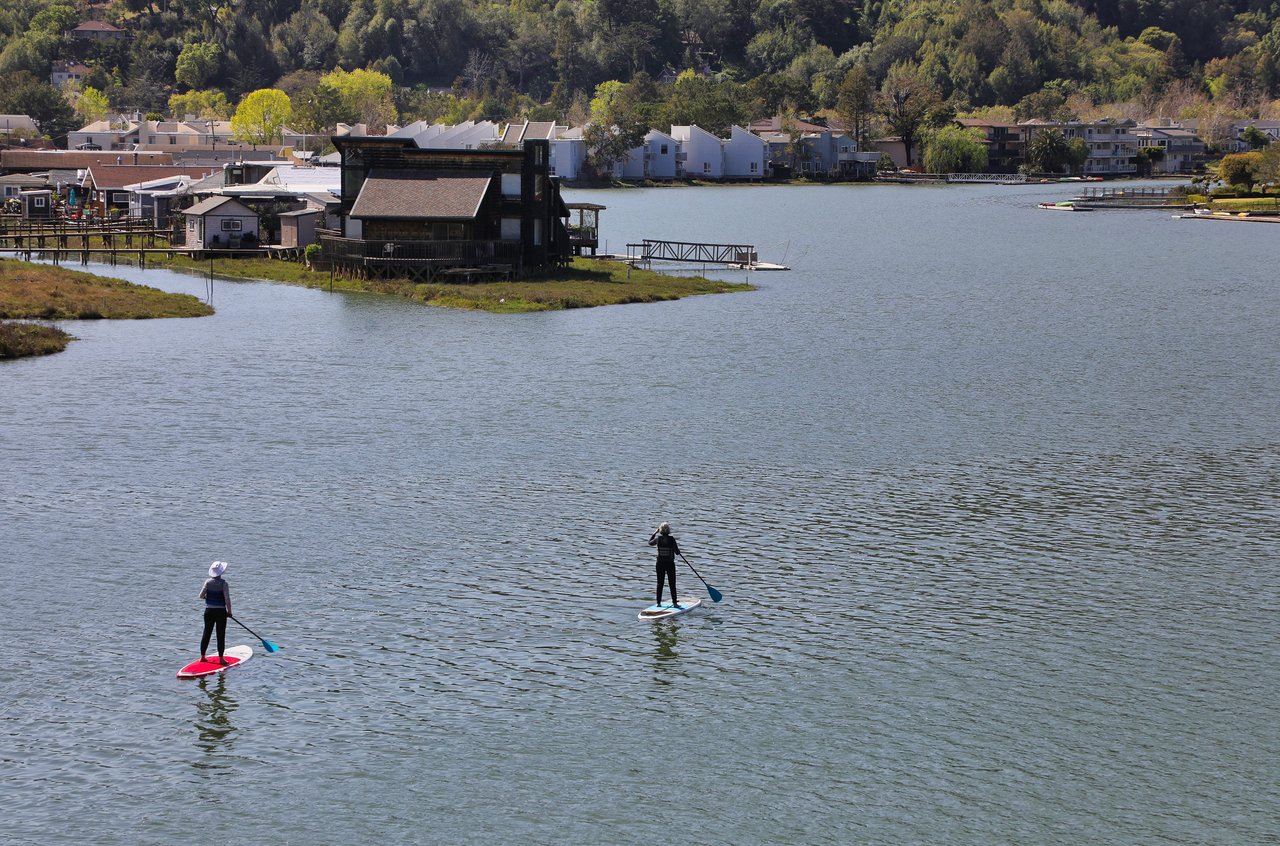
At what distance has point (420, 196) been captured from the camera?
77312mm

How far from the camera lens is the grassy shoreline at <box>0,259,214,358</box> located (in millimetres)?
58812

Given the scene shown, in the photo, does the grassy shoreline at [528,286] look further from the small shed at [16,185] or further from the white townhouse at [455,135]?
the white townhouse at [455,135]

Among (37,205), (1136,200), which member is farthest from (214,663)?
(1136,200)

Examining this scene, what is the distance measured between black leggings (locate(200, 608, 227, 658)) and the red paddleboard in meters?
0.18

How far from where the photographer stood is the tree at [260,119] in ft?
627

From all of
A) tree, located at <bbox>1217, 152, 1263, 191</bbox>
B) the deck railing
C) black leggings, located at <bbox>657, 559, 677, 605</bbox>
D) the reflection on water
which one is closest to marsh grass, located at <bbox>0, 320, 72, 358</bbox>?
the deck railing

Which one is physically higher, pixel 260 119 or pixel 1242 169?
pixel 260 119

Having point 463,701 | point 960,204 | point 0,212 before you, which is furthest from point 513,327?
point 960,204

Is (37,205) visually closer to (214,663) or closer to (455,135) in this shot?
(455,135)

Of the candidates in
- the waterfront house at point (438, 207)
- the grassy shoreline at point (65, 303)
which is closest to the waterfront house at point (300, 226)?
the waterfront house at point (438, 207)

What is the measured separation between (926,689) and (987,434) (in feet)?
69.9

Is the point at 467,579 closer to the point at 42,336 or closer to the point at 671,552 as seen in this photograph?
the point at 671,552

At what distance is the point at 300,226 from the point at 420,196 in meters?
15.8

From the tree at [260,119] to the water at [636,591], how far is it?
136035 millimetres
